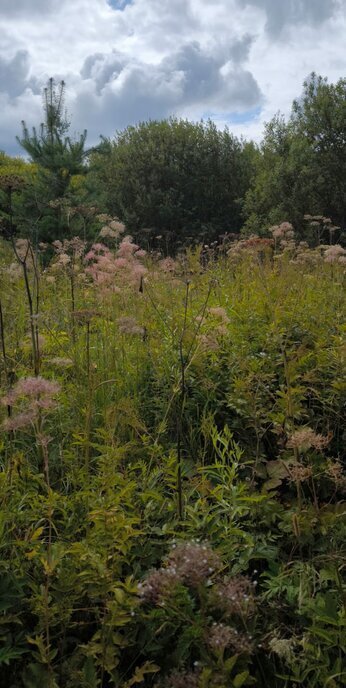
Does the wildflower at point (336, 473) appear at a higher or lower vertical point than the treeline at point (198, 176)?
lower


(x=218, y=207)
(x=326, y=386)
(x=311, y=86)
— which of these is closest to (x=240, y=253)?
(x=326, y=386)

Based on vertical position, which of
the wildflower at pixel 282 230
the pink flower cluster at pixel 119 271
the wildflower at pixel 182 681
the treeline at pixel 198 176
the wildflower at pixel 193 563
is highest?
the treeline at pixel 198 176

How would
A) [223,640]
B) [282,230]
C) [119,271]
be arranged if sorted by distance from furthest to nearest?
[282,230], [119,271], [223,640]

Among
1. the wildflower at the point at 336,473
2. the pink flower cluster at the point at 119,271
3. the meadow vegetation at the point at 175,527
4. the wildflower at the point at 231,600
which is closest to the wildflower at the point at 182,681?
the meadow vegetation at the point at 175,527

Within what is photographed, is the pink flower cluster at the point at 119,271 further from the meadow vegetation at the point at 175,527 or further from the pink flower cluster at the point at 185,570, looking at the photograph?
the pink flower cluster at the point at 185,570

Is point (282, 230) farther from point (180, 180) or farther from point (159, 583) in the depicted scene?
point (180, 180)

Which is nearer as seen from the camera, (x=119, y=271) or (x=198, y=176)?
(x=119, y=271)

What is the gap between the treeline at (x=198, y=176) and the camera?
1030cm

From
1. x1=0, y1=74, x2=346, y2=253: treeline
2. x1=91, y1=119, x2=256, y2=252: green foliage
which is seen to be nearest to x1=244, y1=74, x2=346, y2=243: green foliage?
x1=0, y1=74, x2=346, y2=253: treeline

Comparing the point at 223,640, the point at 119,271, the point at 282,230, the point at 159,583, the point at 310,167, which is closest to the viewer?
the point at 223,640

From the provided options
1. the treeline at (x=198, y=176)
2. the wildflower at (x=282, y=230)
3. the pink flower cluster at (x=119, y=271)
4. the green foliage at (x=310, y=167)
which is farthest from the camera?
the green foliage at (x=310, y=167)

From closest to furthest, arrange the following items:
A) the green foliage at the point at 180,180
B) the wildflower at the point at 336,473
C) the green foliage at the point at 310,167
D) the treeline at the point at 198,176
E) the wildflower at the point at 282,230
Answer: the wildflower at the point at 336,473, the wildflower at the point at 282,230, the treeline at the point at 198,176, the green foliage at the point at 310,167, the green foliage at the point at 180,180

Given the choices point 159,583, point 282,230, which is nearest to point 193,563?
point 159,583

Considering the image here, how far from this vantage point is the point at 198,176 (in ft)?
73.5
